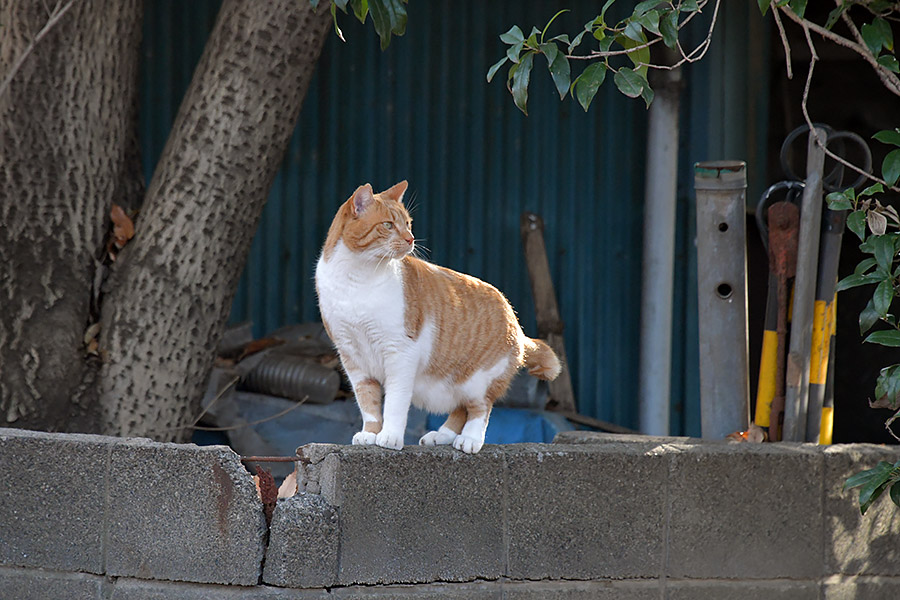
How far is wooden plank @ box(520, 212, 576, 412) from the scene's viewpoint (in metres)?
5.90

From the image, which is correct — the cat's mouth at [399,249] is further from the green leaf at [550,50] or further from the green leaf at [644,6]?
the green leaf at [644,6]

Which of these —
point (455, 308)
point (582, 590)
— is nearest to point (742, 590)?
point (582, 590)

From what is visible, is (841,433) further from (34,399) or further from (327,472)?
(34,399)

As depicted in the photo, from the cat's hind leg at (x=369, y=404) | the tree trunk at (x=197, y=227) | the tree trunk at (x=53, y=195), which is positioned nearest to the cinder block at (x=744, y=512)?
the cat's hind leg at (x=369, y=404)

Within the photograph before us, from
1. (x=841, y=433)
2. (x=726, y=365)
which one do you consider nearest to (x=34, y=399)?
(x=726, y=365)

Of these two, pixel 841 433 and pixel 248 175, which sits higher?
pixel 248 175

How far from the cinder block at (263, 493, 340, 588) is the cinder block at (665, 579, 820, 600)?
121cm

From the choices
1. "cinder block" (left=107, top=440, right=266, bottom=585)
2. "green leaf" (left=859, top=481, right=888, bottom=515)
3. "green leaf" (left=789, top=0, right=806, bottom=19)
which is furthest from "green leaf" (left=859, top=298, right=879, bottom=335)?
"cinder block" (left=107, top=440, right=266, bottom=585)

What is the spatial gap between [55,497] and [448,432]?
51.7 inches

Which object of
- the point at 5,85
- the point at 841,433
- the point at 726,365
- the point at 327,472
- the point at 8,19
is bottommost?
the point at 841,433

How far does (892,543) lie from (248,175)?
301cm

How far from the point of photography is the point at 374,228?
10.5ft

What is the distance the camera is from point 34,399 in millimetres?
4176

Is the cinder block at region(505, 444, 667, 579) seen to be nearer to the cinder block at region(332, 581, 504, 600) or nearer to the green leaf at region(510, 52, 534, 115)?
the cinder block at region(332, 581, 504, 600)
